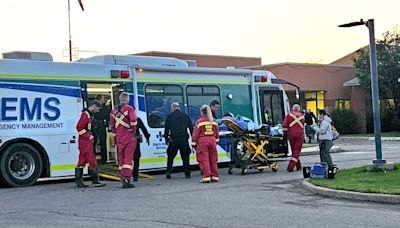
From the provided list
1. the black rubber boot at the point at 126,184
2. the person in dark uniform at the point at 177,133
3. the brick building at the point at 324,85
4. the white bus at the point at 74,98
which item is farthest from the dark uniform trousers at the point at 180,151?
the brick building at the point at 324,85

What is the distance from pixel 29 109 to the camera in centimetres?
1319

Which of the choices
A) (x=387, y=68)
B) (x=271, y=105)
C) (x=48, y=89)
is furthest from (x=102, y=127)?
(x=387, y=68)

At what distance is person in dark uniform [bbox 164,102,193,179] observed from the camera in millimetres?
14336

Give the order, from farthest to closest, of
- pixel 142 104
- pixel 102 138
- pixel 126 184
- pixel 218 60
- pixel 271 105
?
pixel 218 60, pixel 271 105, pixel 142 104, pixel 102 138, pixel 126 184

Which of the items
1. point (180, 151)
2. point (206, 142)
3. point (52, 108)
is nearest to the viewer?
point (206, 142)

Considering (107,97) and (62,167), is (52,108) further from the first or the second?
(107,97)

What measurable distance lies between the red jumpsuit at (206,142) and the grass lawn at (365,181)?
2.43 m

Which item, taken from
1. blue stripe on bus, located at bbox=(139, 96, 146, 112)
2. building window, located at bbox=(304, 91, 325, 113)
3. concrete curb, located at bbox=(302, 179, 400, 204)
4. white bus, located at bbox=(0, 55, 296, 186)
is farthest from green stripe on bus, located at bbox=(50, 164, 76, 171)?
building window, located at bbox=(304, 91, 325, 113)

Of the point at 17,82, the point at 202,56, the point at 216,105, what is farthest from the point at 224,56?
the point at 17,82

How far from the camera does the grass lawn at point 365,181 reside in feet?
34.0

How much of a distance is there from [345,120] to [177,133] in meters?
28.3

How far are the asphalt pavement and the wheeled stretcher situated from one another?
6.05ft

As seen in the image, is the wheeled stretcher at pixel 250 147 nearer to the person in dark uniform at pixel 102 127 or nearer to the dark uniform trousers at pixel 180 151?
the dark uniform trousers at pixel 180 151

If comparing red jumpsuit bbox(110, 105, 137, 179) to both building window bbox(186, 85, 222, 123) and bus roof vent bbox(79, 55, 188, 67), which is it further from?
building window bbox(186, 85, 222, 123)
